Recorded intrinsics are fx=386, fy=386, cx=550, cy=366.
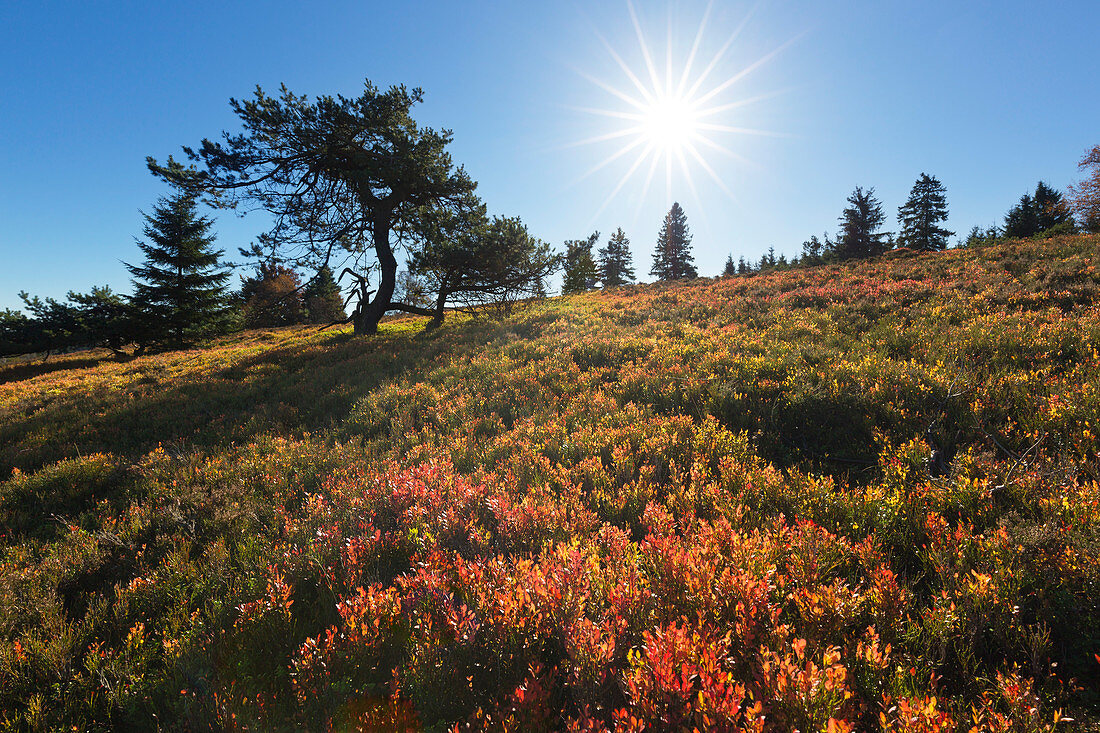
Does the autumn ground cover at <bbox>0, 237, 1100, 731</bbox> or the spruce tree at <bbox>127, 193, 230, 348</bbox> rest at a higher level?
the spruce tree at <bbox>127, 193, 230, 348</bbox>

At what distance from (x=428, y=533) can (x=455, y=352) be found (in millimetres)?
9299

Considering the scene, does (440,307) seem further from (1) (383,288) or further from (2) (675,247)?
(2) (675,247)

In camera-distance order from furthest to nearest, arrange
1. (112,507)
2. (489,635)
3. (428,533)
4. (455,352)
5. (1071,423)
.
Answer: (455,352), (112,507), (1071,423), (428,533), (489,635)

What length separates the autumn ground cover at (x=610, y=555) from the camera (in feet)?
6.53

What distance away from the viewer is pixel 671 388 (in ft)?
21.5

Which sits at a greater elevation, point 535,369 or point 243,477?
point 535,369

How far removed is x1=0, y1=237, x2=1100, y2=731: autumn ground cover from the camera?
1990mm

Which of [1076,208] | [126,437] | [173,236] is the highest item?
[173,236]

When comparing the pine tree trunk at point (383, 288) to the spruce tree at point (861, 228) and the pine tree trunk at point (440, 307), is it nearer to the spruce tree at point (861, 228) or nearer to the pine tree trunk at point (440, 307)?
the pine tree trunk at point (440, 307)

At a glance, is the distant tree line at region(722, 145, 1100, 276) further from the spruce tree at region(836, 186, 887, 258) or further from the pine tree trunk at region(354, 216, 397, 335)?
the pine tree trunk at region(354, 216, 397, 335)

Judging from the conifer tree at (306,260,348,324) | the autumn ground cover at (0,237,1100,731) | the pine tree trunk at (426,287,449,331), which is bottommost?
the autumn ground cover at (0,237,1100,731)

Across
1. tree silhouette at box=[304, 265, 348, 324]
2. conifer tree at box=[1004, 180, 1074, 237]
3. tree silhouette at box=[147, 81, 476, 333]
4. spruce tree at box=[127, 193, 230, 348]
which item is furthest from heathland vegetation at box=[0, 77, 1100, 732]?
conifer tree at box=[1004, 180, 1074, 237]

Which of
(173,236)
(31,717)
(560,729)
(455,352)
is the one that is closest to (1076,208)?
(455,352)

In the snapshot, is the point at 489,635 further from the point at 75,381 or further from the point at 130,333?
the point at 130,333
